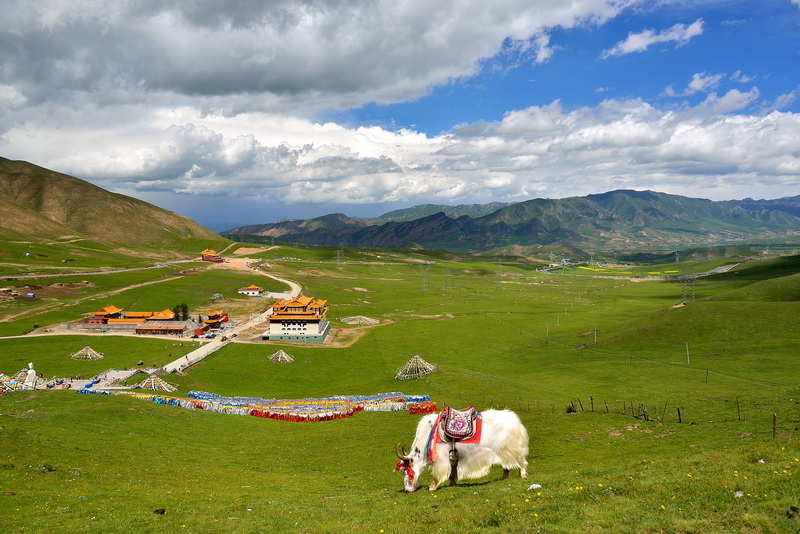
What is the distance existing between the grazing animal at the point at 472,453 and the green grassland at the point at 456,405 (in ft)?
3.03

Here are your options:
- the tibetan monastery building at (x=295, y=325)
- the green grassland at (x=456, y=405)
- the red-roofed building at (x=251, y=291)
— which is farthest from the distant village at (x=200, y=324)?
the red-roofed building at (x=251, y=291)

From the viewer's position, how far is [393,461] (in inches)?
1331

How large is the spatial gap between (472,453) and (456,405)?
3243 centimetres

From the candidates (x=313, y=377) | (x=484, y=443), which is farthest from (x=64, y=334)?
(x=484, y=443)

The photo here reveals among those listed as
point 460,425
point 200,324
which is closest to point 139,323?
point 200,324

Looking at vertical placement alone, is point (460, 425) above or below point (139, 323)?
above

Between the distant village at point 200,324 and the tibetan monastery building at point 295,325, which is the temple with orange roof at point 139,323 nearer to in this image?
the distant village at point 200,324

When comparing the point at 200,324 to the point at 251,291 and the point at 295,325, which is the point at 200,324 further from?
the point at 251,291

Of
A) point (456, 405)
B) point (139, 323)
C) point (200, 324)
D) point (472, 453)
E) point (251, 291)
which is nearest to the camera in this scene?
point (472, 453)

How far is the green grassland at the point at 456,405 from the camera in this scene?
16328 millimetres

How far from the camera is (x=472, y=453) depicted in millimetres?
21562

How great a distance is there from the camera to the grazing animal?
70.4ft

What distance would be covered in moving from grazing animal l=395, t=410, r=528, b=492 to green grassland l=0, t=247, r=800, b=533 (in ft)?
3.03

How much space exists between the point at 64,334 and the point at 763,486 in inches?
5187
